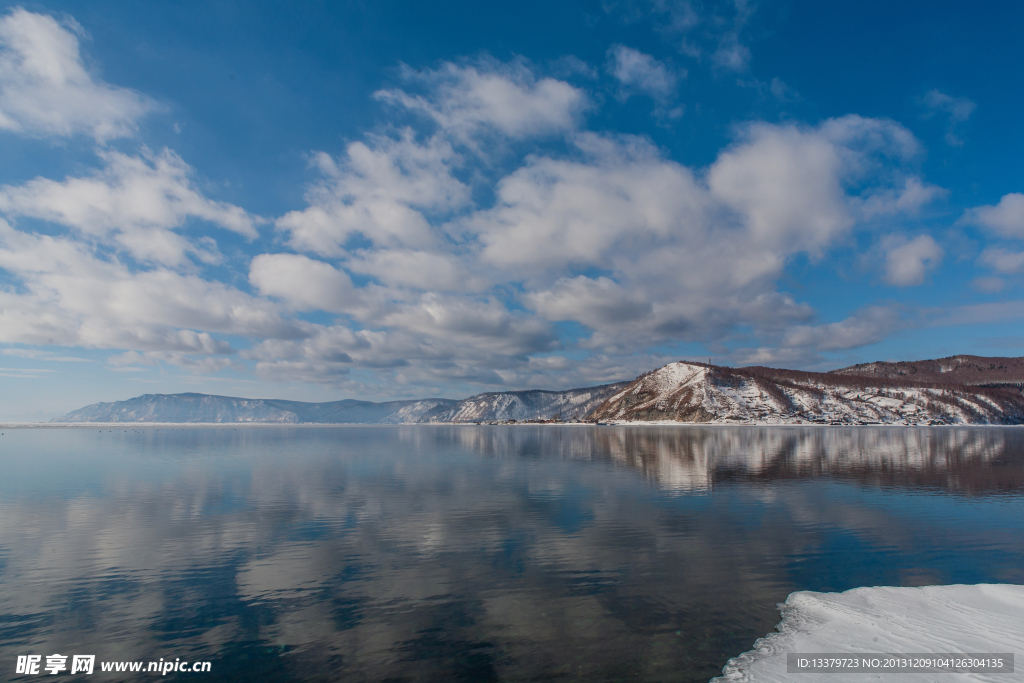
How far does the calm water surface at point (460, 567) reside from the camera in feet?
51.9

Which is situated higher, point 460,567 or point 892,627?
point 892,627

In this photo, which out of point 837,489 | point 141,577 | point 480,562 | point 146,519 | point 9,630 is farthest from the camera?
point 837,489

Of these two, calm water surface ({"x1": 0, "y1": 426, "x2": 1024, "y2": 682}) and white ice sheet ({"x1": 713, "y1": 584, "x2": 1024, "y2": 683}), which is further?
calm water surface ({"x1": 0, "y1": 426, "x2": 1024, "y2": 682})

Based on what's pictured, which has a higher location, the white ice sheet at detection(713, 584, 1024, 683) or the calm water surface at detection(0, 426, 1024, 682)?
the white ice sheet at detection(713, 584, 1024, 683)

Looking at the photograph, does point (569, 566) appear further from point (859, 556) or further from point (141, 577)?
point (141, 577)

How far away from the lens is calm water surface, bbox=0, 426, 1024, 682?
51.9ft

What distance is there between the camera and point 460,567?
23891mm

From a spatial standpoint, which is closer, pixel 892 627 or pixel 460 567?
pixel 892 627

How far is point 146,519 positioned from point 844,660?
137 feet

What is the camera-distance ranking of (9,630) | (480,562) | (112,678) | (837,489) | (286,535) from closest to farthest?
1. (112,678)
2. (9,630)
3. (480,562)
4. (286,535)
5. (837,489)

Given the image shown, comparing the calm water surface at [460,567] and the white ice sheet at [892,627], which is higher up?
the white ice sheet at [892,627]

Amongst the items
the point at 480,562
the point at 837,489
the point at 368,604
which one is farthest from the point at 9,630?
the point at 837,489

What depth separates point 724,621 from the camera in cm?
1755

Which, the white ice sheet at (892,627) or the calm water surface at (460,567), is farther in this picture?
the calm water surface at (460,567)
